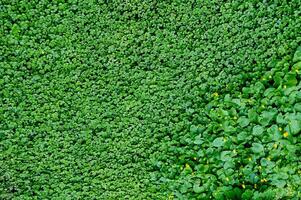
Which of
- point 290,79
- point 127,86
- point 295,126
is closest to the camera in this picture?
point 295,126

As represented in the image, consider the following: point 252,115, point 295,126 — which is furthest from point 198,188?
point 295,126

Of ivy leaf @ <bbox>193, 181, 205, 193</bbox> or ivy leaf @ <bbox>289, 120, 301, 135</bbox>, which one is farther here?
ivy leaf @ <bbox>193, 181, 205, 193</bbox>

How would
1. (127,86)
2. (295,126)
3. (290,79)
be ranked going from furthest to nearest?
(127,86)
(290,79)
(295,126)

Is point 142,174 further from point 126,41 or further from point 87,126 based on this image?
point 126,41

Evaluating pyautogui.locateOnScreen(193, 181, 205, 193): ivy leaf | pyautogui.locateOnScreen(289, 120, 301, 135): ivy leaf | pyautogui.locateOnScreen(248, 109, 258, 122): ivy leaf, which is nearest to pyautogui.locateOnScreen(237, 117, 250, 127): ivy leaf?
pyautogui.locateOnScreen(248, 109, 258, 122): ivy leaf

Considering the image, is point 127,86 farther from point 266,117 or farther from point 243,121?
point 266,117

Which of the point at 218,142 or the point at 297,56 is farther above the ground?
the point at 297,56

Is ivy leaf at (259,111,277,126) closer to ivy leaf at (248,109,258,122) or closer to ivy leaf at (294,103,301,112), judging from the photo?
ivy leaf at (248,109,258,122)

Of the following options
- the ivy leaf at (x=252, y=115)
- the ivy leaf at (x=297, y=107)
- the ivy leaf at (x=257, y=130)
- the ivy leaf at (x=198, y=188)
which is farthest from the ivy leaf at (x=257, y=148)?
the ivy leaf at (x=198, y=188)
